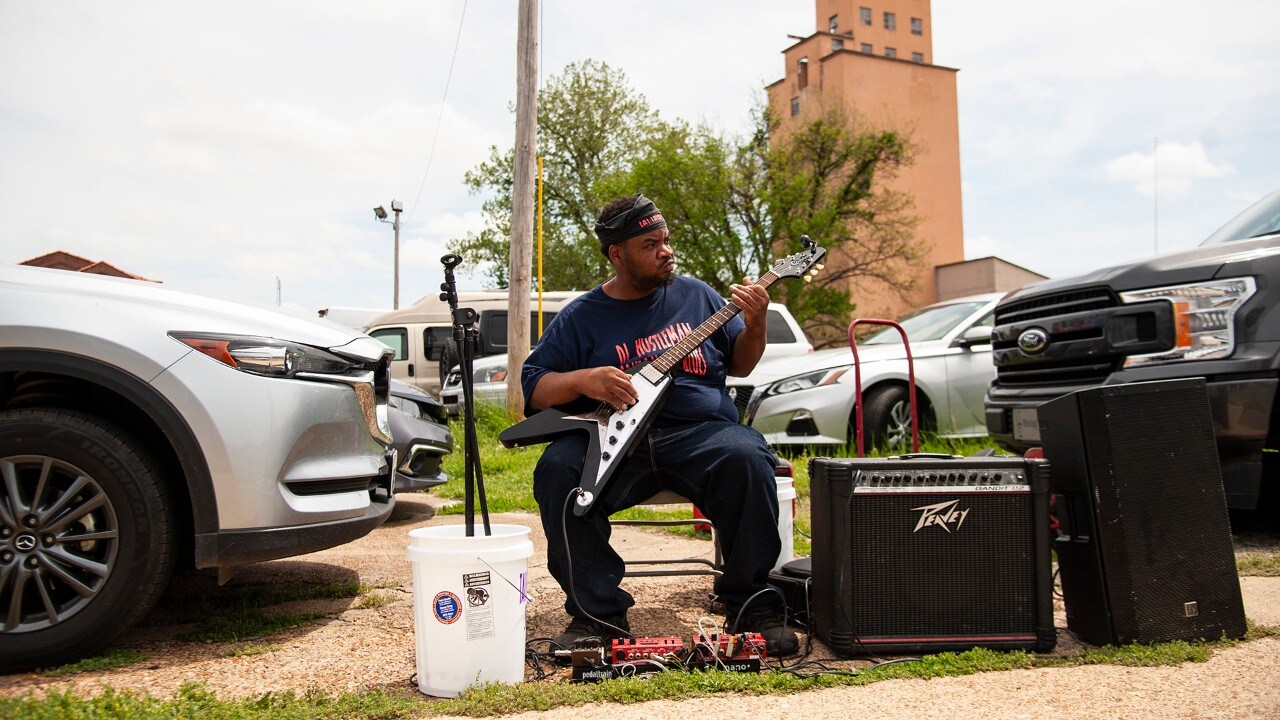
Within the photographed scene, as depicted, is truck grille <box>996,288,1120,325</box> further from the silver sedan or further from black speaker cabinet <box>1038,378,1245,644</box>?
black speaker cabinet <box>1038,378,1245,644</box>

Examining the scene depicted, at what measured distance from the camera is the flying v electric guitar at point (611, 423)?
10.8 feet

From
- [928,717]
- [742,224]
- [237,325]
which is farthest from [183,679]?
[742,224]

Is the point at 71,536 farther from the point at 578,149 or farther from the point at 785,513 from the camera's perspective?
the point at 578,149

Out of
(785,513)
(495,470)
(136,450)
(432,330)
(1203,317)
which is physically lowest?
(495,470)

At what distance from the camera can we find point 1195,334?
14.8ft

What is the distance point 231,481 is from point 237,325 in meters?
0.56

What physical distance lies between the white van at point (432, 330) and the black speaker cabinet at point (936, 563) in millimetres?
11164

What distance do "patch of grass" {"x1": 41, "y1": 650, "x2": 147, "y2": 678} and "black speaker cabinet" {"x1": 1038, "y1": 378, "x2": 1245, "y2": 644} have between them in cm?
329

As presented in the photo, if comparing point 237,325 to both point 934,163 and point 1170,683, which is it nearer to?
point 1170,683

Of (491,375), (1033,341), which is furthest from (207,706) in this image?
(491,375)

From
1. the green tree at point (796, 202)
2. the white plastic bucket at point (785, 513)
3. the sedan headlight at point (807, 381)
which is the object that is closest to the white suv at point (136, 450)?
the white plastic bucket at point (785, 513)

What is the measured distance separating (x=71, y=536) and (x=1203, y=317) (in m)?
4.96

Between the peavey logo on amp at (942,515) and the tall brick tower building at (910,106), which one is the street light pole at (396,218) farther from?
the peavey logo on amp at (942,515)

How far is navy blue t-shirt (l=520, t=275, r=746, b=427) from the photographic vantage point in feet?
11.9
